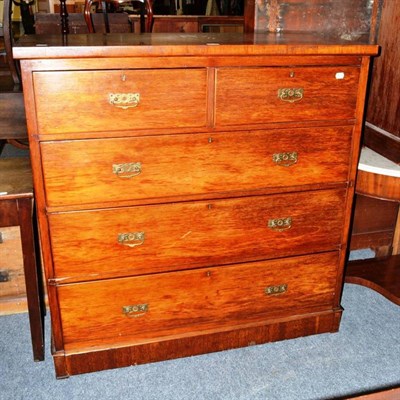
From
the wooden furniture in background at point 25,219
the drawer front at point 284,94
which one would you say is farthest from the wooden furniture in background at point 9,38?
the drawer front at point 284,94

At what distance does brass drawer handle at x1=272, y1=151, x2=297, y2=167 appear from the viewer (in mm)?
1698

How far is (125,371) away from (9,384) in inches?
15.8

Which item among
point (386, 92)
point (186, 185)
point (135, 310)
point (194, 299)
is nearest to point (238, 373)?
point (194, 299)

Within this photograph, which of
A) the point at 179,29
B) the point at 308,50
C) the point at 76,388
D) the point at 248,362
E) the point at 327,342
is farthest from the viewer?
the point at 179,29

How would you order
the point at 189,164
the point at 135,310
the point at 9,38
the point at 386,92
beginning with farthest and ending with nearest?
the point at 9,38
the point at 386,92
the point at 135,310
the point at 189,164

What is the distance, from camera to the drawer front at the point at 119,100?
1.43 metres

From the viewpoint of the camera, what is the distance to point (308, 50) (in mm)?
1585

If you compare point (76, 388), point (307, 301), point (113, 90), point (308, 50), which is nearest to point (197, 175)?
point (113, 90)

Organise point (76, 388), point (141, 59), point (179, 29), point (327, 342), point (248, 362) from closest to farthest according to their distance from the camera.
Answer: point (141, 59) < point (76, 388) < point (248, 362) < point (327, 342) < point (179, 29)

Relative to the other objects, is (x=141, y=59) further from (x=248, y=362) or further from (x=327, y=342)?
(x=327, y=342)

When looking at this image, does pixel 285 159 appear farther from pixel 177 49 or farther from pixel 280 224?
pixel 177 49

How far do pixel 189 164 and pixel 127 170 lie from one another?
0.20m

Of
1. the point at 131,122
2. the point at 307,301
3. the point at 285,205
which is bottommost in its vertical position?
the point at 307,301

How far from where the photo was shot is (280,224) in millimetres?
1798
